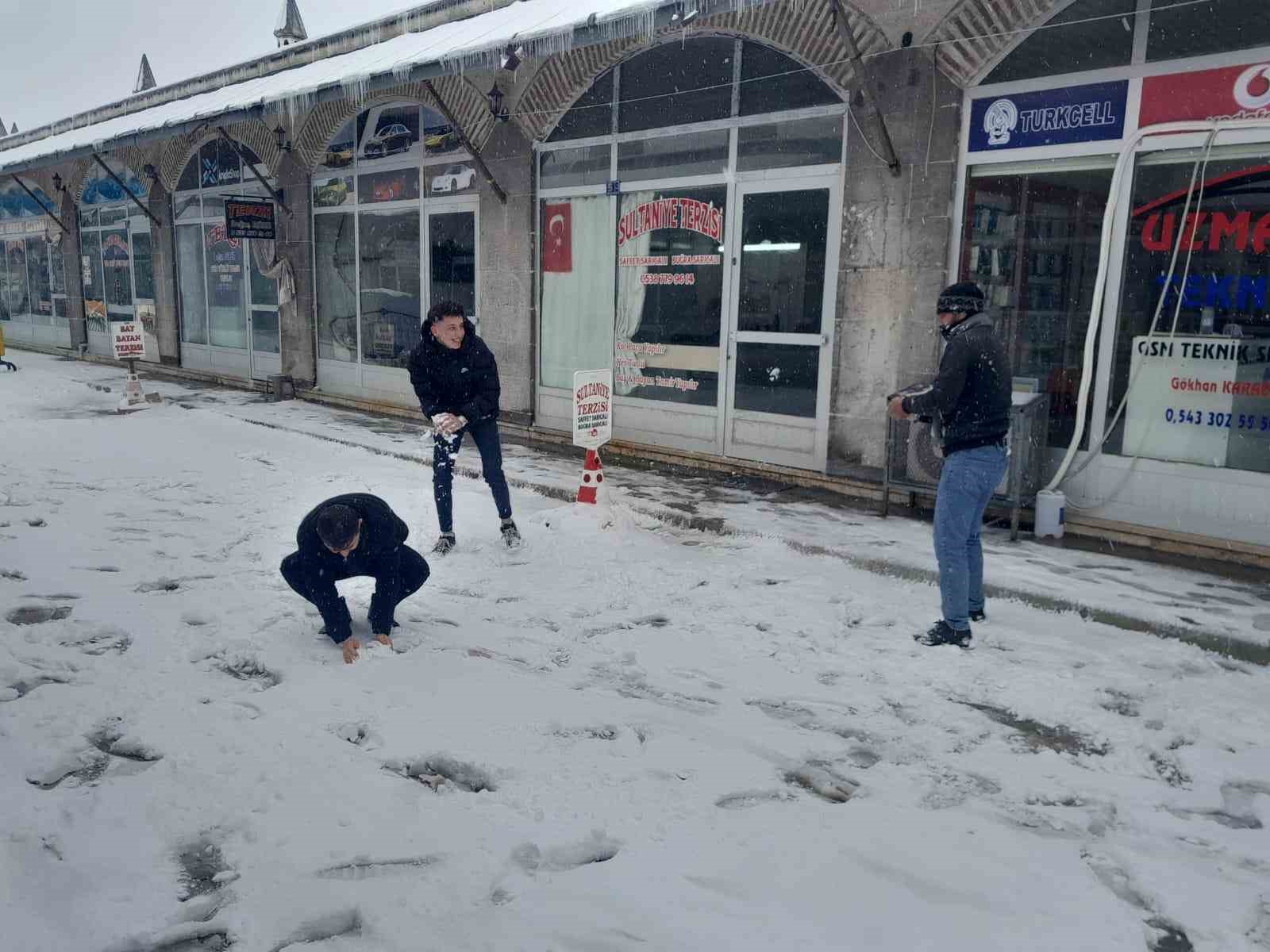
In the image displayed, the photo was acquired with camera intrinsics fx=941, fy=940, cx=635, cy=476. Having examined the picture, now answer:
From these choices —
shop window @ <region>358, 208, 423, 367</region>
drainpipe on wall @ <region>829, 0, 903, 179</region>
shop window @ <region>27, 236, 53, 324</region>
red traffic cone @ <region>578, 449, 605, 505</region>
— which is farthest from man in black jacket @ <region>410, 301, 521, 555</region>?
shop window @ <region>27, 236, 53, 324</region>

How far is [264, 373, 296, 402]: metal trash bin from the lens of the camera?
51.3ft

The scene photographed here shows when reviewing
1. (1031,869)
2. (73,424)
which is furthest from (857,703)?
(73,424)

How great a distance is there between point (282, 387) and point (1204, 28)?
13.5 meters

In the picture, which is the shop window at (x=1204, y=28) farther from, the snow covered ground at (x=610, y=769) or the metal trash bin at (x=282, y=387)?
the metal trash bin at (x=282, y=387)

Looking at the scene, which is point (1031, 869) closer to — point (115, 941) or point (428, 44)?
point (115, 941)

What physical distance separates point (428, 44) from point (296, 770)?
9.61 m

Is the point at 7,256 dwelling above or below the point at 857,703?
above

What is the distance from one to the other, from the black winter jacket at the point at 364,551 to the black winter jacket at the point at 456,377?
6.36ft

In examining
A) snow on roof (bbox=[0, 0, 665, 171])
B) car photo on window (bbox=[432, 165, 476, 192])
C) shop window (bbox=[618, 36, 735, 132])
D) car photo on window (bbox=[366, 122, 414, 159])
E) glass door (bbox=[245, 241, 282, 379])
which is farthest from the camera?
glass door (bbox=[245, 241, 282, 379])

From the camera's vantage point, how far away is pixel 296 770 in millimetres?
3674

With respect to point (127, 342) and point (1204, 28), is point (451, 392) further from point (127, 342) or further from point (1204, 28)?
point (127, 342)

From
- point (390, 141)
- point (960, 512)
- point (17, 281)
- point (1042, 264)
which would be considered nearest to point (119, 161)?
point (17, 281)

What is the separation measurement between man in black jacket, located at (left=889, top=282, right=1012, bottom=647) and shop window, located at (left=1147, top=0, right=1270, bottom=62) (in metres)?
3.46

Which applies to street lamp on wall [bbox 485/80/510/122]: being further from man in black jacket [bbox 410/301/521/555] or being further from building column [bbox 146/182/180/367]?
building column [bbox 146/182/180/367]
